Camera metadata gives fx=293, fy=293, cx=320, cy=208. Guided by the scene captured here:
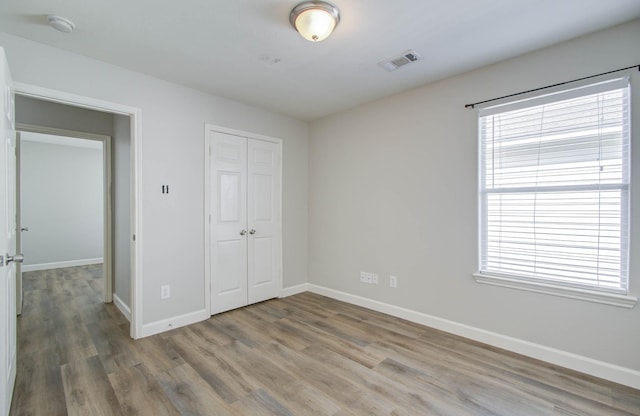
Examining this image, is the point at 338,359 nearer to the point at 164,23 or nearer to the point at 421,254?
the point at 421,254

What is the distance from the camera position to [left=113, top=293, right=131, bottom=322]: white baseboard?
334 centimetres

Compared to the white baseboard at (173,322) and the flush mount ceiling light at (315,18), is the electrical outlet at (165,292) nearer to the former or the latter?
the white baseboard at (173,322)

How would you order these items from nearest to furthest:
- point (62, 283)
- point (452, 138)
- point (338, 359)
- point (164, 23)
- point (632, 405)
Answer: point (632, 405) < point (164, 23) < point (338, 359) < point (452, 138) < point (62, 283)

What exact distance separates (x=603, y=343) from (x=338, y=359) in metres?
1.98

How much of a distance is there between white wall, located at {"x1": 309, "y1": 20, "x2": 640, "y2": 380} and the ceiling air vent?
1.95 feet

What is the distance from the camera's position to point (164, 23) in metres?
2.07

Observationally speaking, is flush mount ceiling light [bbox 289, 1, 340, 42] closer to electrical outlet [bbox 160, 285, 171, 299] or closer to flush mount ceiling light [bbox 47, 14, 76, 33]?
flush mount ceiling light [bbox 47, 14, 76, 33]

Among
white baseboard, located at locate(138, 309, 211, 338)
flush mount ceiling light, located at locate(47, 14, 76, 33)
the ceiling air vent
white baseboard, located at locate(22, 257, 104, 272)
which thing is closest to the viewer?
flush mount ceiling light, located at locate(47, 14, 76, 33)

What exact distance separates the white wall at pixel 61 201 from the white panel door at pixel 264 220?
464 cm

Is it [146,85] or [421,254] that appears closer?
[146,85]

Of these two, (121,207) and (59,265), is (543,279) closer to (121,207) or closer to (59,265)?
(121,207)

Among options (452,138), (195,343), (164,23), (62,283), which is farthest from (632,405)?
(62,283)

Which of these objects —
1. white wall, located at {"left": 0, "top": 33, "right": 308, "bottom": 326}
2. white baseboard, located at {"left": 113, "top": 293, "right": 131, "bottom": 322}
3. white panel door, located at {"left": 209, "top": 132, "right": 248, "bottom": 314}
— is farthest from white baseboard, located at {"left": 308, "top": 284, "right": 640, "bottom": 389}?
white baseboard, located at {"left": 113, "top": 293, "right": 131, "bottom": 322}

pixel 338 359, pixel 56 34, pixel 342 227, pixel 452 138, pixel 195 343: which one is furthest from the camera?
pixel 342 227
